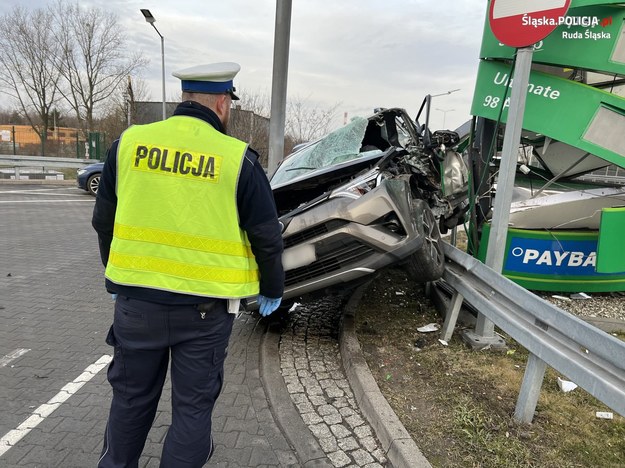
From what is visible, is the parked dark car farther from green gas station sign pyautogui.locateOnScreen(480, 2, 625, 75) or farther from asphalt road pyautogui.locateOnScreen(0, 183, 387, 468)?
green gas station sign pyautogui.locateOnScreen(480, 2, 625, 75)

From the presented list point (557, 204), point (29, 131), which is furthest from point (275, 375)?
point (29, 131)

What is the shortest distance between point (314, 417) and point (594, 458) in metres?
1.63

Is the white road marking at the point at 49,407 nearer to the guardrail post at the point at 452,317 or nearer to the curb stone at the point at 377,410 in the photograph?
the curb stone at the point at 377,410

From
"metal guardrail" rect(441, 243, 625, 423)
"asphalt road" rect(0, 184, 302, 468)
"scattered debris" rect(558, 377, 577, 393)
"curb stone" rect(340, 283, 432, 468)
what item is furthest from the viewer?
"scattered debris" rect(558, 377, 577, 393)

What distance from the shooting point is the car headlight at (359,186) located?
11.9 ft

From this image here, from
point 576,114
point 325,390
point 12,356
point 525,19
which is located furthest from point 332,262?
point 12,356

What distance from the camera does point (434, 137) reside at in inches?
206

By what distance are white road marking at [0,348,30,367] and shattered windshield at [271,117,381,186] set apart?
2.62m

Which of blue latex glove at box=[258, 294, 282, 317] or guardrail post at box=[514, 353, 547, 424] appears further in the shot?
guardrail post at box=[514, 353, 547, 424]

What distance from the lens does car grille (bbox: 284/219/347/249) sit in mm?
3455

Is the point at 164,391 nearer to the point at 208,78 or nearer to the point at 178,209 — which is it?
the point at 178,209

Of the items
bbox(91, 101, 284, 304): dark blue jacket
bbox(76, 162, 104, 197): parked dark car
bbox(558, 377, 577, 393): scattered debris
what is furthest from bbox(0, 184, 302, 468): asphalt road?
bbox(76, 162, 104, 197): parked dark car

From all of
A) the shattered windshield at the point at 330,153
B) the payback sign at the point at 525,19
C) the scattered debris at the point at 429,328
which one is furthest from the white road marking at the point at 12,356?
the payback sign at the point at 525,19

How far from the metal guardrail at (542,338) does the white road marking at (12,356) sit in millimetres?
3603
